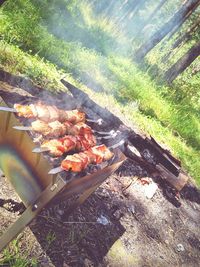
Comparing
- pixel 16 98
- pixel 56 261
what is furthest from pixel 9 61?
pixel 56 261

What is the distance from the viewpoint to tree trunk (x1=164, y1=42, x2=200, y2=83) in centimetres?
1534

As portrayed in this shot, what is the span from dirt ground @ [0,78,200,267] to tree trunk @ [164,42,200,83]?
9.51 metres

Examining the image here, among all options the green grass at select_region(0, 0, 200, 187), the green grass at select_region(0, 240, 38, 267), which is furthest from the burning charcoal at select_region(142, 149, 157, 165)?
the green grass at select_region(0, 240, 38, 267)

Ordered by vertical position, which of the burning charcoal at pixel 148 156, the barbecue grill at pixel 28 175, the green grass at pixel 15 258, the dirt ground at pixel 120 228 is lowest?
the green grass at pixel 15 258

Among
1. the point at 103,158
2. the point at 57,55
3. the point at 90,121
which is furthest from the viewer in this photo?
the point at 57,55

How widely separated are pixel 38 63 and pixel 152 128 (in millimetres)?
3829

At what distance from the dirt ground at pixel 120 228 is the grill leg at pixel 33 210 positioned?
448mm

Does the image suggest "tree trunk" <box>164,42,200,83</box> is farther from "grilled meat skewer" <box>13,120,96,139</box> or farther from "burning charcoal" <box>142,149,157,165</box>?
"grilled meat skewer" <box>13,120,96,139</box>

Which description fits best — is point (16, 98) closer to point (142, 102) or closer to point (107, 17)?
point (142, 102)

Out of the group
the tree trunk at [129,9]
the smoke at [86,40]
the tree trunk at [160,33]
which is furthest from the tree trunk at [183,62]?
the tree trunk at [129,9]

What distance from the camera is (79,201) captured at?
458 cm

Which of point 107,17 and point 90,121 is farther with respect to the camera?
point 107,17

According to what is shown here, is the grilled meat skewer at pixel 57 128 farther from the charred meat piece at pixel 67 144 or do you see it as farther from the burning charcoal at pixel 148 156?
the burning charcoal at pixel 148 156

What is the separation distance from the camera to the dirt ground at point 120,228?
4.06 metres
